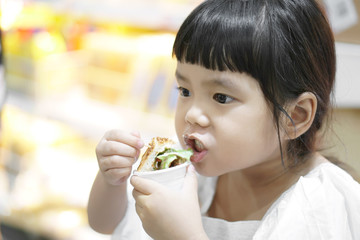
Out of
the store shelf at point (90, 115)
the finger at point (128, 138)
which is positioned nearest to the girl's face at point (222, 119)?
the finger at point (128, 138)

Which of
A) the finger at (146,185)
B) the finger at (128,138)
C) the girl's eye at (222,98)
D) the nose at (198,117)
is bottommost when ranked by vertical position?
the finger at (146,185)

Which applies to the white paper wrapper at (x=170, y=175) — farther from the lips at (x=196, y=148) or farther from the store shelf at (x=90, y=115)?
the store shelf at (x=90, y=115)

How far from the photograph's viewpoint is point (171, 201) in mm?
873

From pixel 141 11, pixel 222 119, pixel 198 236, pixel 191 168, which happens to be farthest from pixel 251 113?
pixel 141 11

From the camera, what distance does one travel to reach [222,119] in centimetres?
92

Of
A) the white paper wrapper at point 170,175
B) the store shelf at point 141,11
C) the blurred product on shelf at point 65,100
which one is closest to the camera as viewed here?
the white paper wrapper at point 170,175

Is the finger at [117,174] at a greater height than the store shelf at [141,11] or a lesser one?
lesser

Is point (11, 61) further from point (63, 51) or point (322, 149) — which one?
point (322, 149)

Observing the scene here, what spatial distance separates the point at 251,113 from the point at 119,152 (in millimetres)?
300

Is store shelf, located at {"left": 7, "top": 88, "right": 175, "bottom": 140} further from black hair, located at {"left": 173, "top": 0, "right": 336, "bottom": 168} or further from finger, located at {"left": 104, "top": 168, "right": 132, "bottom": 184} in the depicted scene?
black hair, located at {"left": 173, "top": 0, "right": 336, "bottom": 168}

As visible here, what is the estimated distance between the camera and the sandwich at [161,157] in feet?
2.88

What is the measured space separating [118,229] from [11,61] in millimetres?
1558

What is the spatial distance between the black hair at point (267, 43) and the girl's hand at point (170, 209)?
253 mm

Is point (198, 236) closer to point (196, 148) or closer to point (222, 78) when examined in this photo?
point (196, 148)
